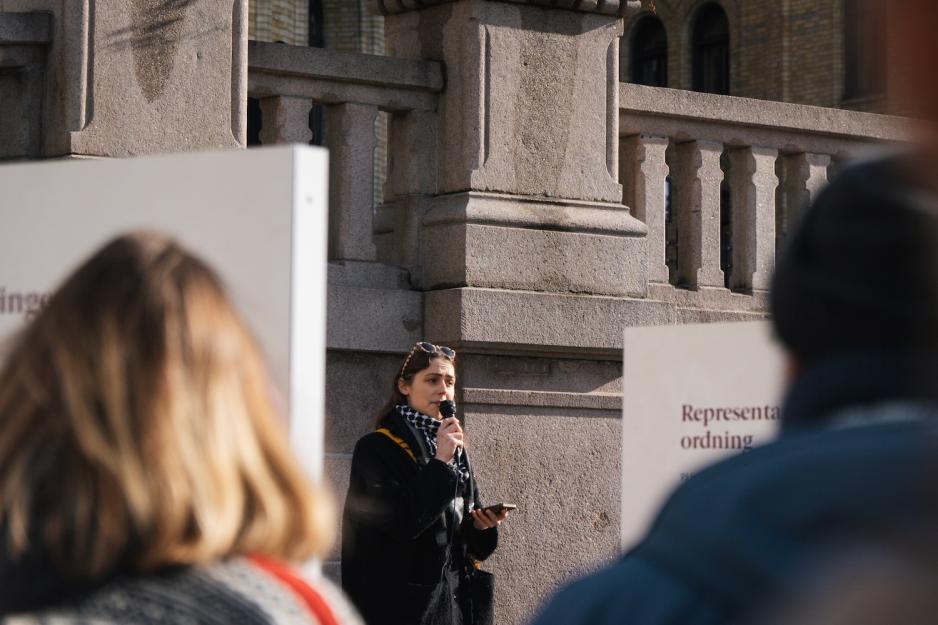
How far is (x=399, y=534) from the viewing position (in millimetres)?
5488

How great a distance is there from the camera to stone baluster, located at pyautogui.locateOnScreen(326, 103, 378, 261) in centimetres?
706

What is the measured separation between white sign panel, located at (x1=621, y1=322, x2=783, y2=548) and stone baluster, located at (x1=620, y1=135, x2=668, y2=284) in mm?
3357

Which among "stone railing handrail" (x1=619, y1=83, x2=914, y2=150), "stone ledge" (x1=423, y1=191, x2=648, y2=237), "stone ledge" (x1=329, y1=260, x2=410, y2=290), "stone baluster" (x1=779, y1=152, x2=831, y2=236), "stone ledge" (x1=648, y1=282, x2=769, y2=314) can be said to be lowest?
"stone ledge" (x1=648, y1=282, x2=769, y2=314)

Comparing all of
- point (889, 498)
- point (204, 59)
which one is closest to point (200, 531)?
point (889, 498)

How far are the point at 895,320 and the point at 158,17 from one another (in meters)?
5.77

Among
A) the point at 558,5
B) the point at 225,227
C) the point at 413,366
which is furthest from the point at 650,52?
the point at 225,227

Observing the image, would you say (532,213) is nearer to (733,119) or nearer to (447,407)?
(733,119)

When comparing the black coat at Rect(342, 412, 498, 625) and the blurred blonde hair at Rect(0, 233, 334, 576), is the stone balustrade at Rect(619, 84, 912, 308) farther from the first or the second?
the blurred blonde hair at Rect(0, 233, 334, 576)

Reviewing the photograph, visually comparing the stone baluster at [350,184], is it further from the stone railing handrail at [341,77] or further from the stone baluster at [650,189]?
the stone baluster at [650,189]

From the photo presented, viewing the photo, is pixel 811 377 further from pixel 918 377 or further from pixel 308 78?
pixel 308 78

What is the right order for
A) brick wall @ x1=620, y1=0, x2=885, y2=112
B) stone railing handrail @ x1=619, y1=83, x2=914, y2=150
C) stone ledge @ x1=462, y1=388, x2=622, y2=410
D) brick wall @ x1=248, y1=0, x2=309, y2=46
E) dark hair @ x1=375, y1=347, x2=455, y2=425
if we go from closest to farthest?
dark hair @ x1=375, y1=347, x2=455, y2=425
stone ledge @ x1=462, y1=388, x2=622, y2=410
stone railing handrail @ x1=619, y1=83, x2=914, y2=150
brick wall @ x1=620, y1=0, x2=885, y2=112
brick wall @ x1=248, y1=0, x2=309, y2=46

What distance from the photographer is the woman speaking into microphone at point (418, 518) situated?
18.1 ft

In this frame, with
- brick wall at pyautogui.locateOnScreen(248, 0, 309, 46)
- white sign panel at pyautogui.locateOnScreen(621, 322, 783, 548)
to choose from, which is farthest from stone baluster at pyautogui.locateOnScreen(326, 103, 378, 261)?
brick wall at pyautogui.locateOnScreen(248, 0, 309, 46)

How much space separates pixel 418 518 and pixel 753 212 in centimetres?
336
